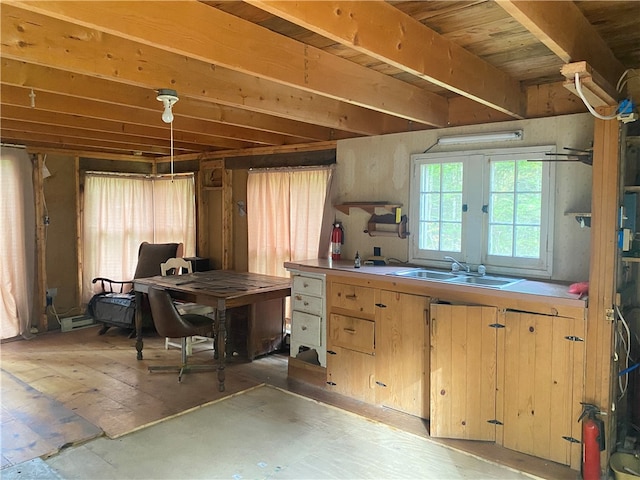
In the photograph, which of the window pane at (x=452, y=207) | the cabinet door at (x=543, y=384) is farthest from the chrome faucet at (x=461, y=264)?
the cabinet door at (x=543, y=384)

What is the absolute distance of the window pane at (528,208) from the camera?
338 centimetres

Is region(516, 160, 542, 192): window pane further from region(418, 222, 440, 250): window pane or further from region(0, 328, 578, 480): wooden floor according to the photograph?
region(0, 328, 578, 480): wooden floor

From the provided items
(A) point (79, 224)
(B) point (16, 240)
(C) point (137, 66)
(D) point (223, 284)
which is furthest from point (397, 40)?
(A) point (79, 224)

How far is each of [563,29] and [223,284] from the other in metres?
3.43

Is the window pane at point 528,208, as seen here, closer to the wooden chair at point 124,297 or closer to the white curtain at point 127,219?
the wooden chair at point 124,297

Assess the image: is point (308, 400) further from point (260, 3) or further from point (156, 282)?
point (260, 3)

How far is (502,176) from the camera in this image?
139 inches

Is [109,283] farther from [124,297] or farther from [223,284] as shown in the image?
[223,284]

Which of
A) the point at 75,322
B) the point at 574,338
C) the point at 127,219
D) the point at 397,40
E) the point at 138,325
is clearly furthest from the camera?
the point at 127,219

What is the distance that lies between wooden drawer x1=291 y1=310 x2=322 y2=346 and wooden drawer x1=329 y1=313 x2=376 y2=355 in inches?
5.6

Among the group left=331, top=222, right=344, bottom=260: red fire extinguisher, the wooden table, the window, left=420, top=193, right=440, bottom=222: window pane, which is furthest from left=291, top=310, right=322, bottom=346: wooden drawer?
left=420, top=193, right=440, bottom=222: window pane

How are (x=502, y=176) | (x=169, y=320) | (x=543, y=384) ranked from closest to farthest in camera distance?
(x=543, y=384) < (x=502, y=176) < (x=169, y=320)

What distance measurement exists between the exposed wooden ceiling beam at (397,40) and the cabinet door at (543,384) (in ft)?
4.57

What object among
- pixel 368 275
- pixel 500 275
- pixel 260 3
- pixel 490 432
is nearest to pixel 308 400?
pixel 368 275
